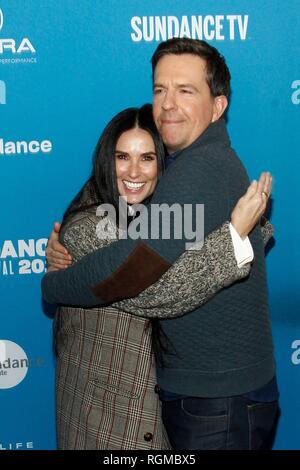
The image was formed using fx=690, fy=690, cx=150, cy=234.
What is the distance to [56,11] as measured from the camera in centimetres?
222

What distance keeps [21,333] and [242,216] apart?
1197 millimetres

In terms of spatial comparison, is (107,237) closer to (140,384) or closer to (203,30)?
(140,384)

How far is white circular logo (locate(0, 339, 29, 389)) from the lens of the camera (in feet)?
8.04

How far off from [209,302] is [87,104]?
3.23ft

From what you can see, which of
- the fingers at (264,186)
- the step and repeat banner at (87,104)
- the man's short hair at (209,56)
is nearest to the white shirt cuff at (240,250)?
the fingers at (264,186)

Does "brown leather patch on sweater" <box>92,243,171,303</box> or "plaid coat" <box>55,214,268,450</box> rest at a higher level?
"brown leather patch on sweater" <box>92,243,171,303</box>

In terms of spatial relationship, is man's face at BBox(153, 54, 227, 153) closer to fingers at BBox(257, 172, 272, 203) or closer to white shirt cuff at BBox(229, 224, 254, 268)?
fingers at BBox(257, 172, 272, 203)

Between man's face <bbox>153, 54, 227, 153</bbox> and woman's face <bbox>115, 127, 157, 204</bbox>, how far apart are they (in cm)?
13

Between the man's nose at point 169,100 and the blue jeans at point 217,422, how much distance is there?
0.71 meters

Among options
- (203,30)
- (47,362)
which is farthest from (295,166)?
(47,362)

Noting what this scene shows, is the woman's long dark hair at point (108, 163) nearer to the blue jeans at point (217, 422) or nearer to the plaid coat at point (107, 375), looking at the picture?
the plaid coat at point (107, 375)

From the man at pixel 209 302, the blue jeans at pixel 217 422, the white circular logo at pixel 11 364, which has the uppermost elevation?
the man at pixel 209 302

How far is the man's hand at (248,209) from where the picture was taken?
5.02ft

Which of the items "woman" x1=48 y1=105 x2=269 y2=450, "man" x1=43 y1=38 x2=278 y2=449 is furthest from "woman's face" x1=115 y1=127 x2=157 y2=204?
"man" x1=43 y1=38 x2=278 y2=449
